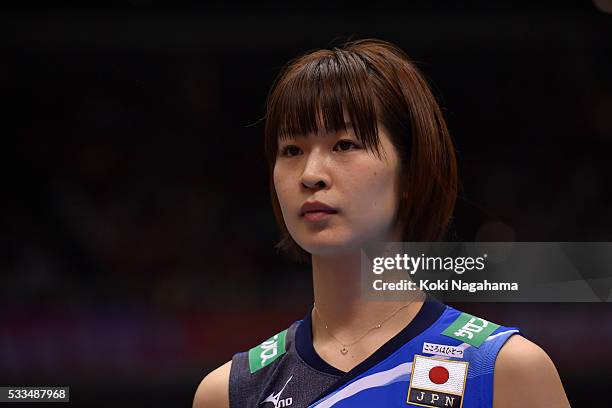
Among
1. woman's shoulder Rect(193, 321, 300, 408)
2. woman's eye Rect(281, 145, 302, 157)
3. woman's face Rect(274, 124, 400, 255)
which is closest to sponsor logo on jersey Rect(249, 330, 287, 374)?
woman's shoulder Rect(193, 321, 300, 408)

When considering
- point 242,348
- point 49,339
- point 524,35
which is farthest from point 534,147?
point 49,339

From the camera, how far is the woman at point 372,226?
1989mm

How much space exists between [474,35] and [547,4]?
0.37m

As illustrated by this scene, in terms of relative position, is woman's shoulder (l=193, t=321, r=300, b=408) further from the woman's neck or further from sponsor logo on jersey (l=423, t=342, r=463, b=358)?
sponsor logo on jersey (l=423, t=342, r=463, b=358)

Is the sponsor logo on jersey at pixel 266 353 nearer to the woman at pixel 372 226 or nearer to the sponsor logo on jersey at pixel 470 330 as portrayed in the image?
the woman at pixel 372 226

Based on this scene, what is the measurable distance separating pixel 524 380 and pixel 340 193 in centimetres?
54

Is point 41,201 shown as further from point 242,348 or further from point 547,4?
point 547,4

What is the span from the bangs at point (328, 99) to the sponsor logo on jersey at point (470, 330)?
42 cm

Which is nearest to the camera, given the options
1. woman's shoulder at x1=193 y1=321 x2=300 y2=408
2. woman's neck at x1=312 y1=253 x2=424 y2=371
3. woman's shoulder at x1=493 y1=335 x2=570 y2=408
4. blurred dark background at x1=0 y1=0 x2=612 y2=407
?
woman's shoulder at x1=493 y1=335 x2=570 y2=408

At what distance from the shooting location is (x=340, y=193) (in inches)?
79.0

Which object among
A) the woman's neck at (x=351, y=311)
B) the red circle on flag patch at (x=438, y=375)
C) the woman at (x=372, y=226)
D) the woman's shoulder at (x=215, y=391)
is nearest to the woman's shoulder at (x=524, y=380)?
the woman at (x=372, y=226)

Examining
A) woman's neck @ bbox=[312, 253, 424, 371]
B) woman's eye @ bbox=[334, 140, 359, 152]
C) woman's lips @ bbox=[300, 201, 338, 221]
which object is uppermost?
woman's eye @ bbox=[334, 140, 359, 152]

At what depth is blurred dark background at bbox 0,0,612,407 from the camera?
4.39 meters

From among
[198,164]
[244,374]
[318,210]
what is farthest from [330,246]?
[198,164]
